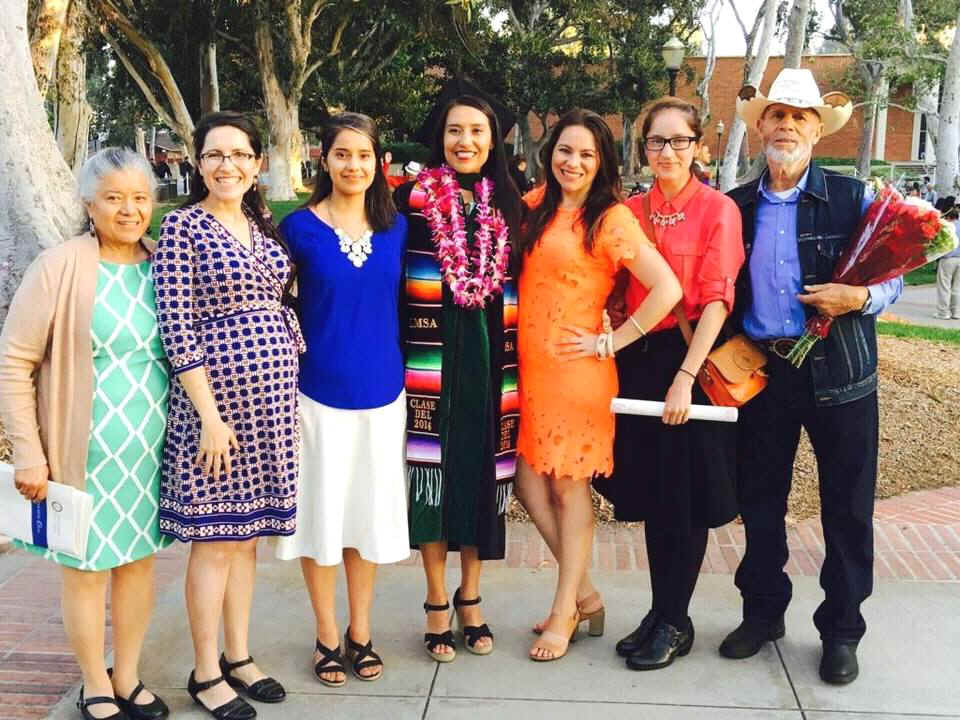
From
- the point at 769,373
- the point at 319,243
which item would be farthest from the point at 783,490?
the point at 319,243

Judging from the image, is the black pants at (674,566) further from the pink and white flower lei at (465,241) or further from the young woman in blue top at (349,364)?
the pink and white flower lei at (465,241)

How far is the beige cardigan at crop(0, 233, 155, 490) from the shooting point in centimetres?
277

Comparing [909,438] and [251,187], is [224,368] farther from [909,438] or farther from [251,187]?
[909,438]

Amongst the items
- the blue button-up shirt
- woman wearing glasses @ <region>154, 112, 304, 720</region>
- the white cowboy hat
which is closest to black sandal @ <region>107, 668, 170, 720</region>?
woman wearing glasses @ <region>154, 112, 304, 720</region>

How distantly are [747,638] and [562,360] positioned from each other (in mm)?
1288

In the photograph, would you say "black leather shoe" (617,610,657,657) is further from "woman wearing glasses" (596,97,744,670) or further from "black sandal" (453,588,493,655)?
"black sandal" (453,588,493,655)

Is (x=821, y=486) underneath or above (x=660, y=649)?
above

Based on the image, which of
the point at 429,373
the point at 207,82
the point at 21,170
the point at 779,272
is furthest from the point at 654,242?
the point at 207,82

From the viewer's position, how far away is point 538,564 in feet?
14.5

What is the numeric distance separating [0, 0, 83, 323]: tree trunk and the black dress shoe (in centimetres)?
486

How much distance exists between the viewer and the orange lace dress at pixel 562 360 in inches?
129

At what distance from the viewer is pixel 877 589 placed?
161 inches

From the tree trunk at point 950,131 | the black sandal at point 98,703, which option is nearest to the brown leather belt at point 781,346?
the black sandal at point 98,703

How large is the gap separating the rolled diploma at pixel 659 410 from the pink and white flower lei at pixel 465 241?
1.92 ft
